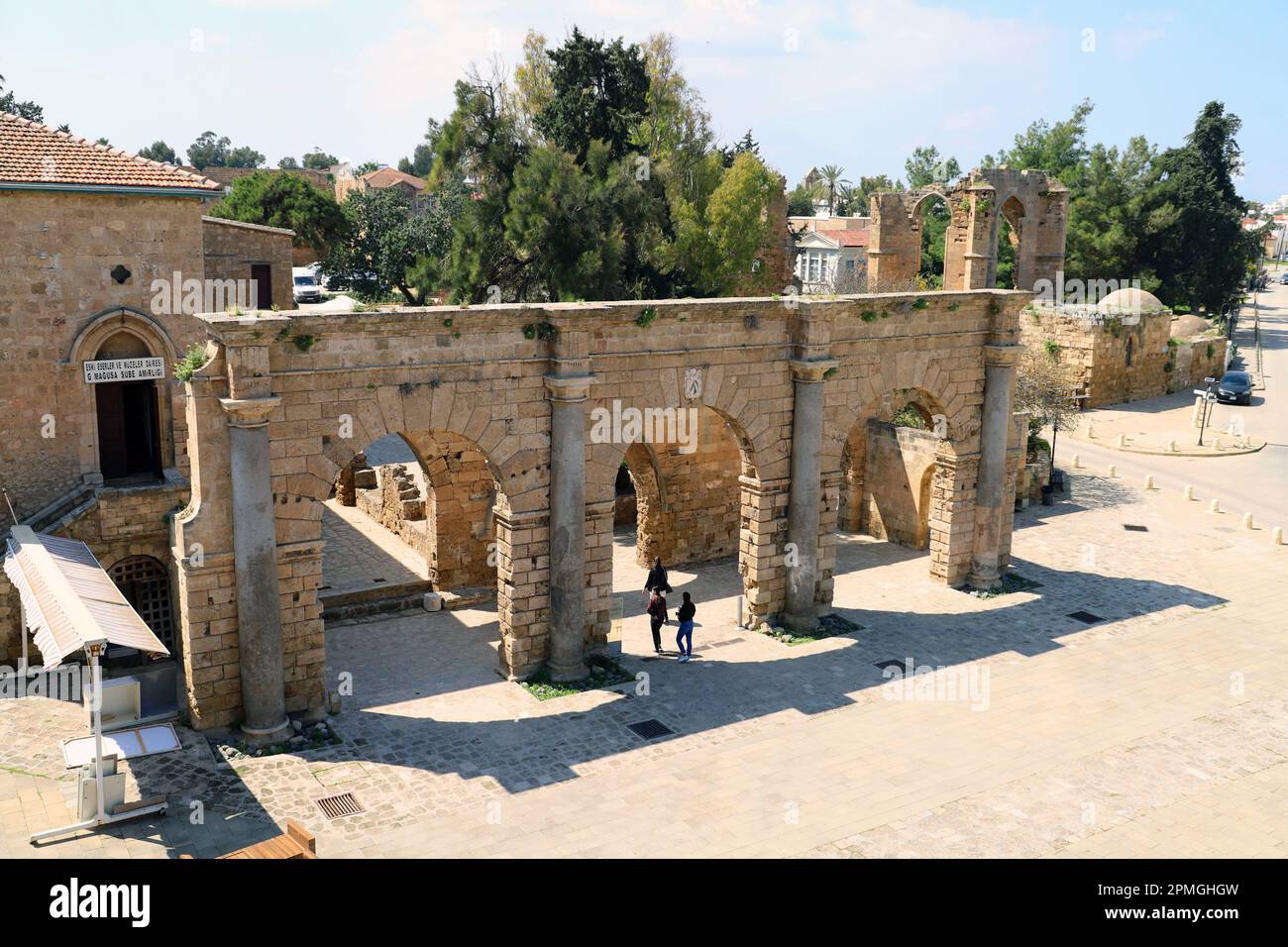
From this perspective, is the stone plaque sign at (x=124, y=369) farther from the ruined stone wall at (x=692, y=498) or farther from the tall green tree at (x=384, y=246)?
the tall green tree at (x=384, y=246)

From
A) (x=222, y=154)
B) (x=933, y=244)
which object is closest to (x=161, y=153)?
(x=222, y=154)

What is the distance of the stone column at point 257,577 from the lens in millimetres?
15352

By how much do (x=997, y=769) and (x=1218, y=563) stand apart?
12586mm

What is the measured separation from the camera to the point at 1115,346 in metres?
42.6

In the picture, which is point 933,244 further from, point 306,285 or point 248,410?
point 248,410

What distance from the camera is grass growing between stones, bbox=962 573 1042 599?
75.9ft

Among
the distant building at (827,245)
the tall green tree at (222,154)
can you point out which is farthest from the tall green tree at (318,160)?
the distant building at (827,245)

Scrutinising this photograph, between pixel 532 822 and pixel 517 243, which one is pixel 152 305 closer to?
pixel 532 822

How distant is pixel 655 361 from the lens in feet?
60.9

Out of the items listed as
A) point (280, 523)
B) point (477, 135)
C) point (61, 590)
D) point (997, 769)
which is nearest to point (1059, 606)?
point (997, 769)

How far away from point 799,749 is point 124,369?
43.1 feet

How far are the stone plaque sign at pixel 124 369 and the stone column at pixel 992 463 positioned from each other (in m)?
15.5

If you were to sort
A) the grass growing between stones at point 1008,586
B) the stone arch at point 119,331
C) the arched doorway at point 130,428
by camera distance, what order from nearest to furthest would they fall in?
the stone arch at point 119,331 → the arched doorway at point 130,428 → the grass growing between stones at point 1008,586

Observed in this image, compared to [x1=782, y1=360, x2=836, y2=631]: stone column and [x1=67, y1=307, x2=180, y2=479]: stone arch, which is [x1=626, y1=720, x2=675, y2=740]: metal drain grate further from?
[x1=67, y1=307, x2=180, y2=479]: stone arch
